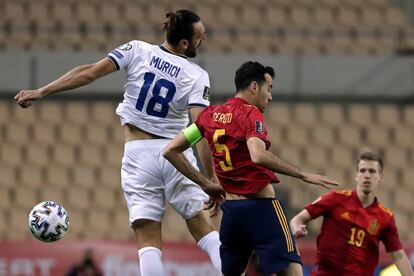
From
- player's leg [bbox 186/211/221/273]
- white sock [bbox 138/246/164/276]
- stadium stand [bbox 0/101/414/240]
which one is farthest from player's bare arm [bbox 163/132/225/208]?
stadium stand [bbox 0/101/414/240]

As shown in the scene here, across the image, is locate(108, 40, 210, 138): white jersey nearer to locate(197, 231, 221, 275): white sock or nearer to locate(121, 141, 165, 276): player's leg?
locate(121, 141, 165, 276): player's leg

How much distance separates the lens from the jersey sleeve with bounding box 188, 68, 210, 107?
7.52 meters

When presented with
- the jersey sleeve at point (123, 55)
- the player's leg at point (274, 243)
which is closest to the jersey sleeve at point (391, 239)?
the player's leg at point (274, 243)

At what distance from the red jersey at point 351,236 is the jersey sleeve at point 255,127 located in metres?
1.44

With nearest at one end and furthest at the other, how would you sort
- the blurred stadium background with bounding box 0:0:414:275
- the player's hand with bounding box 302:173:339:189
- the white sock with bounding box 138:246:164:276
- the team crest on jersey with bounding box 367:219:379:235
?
the player's hand with bounding box 302:173:339:189 → the white sock with bounding box 138:246:164:276 → the team crest on jersey with bounding box 367:219:379:235 → the blurred stadium background with bounding box 0:0:414:275

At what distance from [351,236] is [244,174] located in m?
1.43

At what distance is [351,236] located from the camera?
324 inches

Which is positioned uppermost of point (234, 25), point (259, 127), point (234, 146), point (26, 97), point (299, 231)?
point (234, 25)

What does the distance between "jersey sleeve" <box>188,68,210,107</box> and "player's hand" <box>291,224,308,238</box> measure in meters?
1.16

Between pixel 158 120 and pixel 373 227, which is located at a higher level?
pixel 158 120

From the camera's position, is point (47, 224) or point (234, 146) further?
point (47, 224)

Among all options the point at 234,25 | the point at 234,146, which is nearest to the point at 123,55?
the point at 234,146

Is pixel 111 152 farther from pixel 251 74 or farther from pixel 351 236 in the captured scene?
pixel 251 74

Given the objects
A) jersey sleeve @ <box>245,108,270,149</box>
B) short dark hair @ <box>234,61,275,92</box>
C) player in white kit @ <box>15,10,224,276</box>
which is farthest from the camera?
player in white kit @ <box>15,10,224,276</box>
